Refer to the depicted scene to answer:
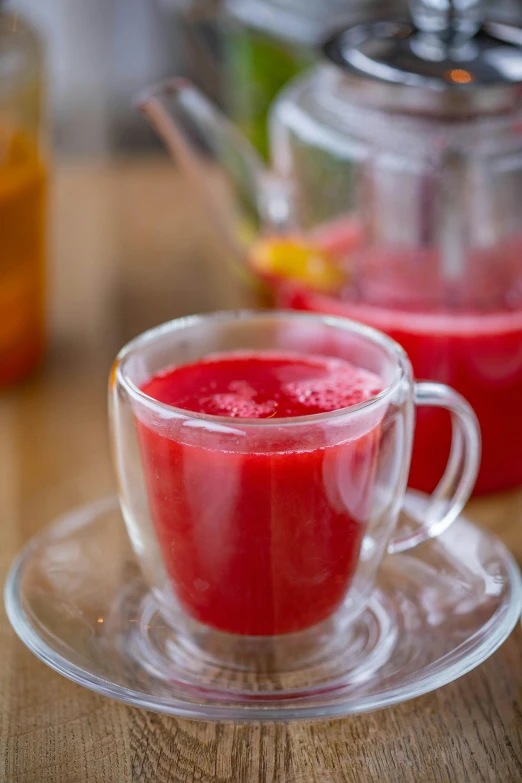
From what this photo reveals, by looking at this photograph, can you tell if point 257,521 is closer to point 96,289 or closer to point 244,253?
point 244,253

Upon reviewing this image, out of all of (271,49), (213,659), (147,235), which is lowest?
(147,235)

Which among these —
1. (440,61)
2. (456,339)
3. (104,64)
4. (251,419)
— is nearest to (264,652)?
(251,419)

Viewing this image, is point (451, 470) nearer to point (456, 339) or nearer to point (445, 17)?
point (456, 339)

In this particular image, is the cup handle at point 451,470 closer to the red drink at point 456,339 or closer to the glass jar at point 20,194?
the red drink at point 456,339

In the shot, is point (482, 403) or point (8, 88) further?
point (8, 88)

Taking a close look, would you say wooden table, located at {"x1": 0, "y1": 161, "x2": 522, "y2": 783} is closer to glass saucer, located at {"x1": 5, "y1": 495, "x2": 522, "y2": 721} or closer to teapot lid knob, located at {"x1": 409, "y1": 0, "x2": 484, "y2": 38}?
glass saucer, located at {"x1": 5, "y1": 495, "x2": 522, "y2": 721}

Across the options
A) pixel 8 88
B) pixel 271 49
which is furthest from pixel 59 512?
pixel 271 49

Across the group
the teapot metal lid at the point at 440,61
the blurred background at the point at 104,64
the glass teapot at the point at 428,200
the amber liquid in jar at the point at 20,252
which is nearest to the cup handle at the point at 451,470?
the glass teapot at the point at 428,200
